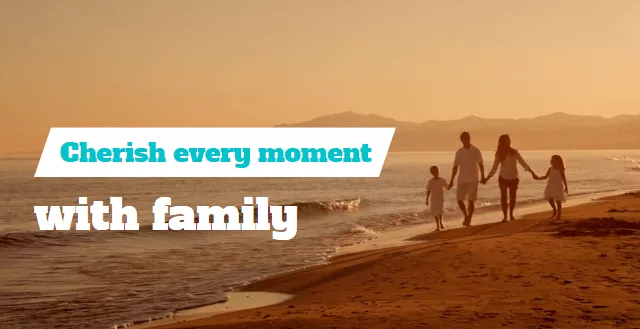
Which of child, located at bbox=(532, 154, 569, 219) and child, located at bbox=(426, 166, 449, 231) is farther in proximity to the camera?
child, located at bbox=(426, 166, 449, 231)

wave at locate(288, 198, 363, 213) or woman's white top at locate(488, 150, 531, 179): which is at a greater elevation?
woman's white top at locate(488, 150, 531, 179)

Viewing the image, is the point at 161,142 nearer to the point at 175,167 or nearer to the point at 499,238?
the point at 175,167

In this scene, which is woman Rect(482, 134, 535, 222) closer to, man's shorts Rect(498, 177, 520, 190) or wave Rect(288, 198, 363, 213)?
man's shorts Rect(498, 177, 520, 190)

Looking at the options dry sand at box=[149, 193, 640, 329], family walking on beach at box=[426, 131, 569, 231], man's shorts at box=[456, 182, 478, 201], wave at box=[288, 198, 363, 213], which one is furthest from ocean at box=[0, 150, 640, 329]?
man's shorts at box=[456, 182, 478, 201]

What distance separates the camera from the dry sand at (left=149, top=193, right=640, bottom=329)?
726 centimetres

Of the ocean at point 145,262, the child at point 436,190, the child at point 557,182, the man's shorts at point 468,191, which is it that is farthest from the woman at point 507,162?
the ocean at point 145,262

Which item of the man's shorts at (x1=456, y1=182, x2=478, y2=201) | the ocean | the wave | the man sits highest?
the man

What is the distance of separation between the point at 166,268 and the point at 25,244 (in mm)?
6911

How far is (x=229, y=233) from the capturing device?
2016cm

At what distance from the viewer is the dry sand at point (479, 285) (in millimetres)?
7258

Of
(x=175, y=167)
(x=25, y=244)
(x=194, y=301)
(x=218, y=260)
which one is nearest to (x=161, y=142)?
(x=175, y=167)

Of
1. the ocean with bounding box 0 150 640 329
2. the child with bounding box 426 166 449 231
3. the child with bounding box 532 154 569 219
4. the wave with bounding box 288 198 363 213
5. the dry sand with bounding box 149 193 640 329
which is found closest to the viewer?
the dry sand with bounding box 149 193 640 329

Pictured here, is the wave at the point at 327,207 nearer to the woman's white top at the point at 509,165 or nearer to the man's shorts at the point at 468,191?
the man's shorts at the point at 468,191

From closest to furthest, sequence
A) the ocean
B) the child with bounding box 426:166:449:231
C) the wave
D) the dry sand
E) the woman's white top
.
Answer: the dry sand → the ocean → the woman's white top → the child with bounding box 426:166:449:231 → the wave
